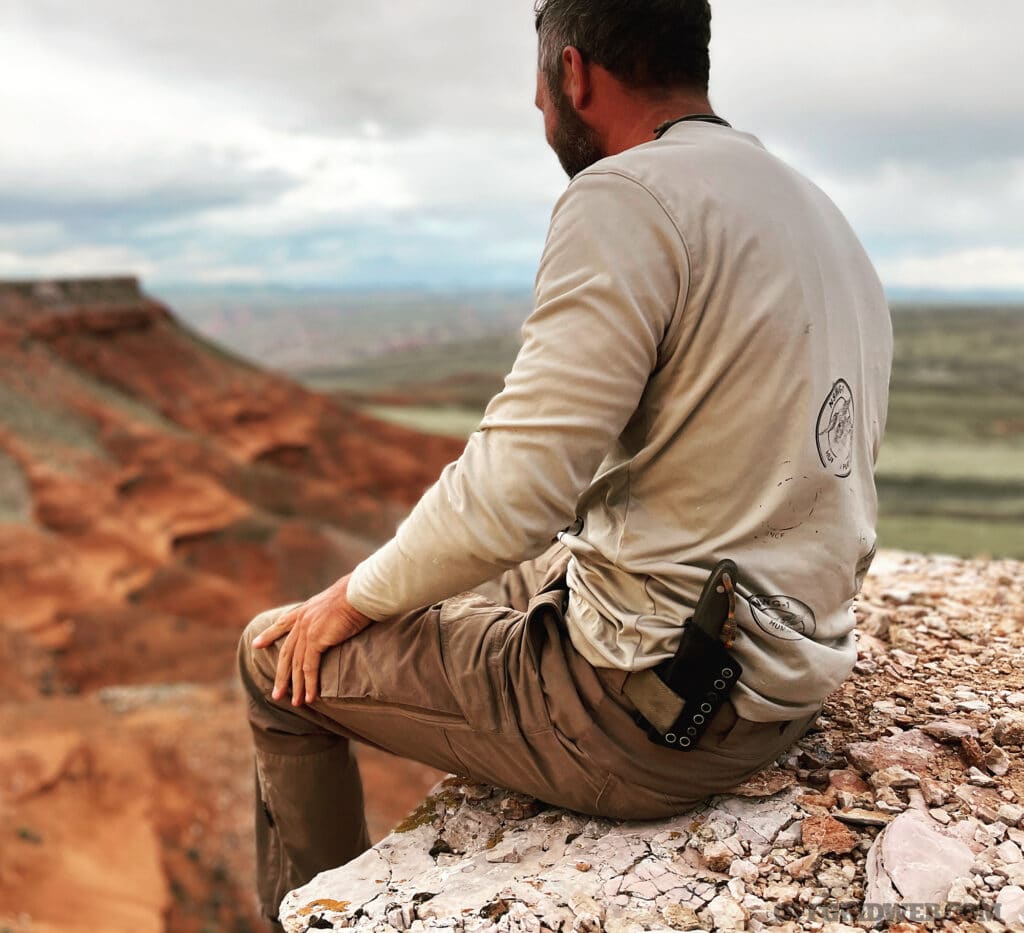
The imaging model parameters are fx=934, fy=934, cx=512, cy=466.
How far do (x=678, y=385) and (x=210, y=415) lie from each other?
75.4 ft

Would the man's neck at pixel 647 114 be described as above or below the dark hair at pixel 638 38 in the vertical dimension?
below

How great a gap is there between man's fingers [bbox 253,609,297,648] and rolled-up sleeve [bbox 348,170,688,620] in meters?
0.58

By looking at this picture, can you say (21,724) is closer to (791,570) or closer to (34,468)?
(34,468)

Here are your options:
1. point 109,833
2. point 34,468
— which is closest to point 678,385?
point 109,833

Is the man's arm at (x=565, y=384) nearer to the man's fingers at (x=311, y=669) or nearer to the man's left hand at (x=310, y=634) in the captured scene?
the man's left hand at (x=310, y=634)

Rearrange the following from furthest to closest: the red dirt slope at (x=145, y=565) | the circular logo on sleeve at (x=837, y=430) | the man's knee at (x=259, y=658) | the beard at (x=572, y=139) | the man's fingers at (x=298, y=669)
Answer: the red dirt slope at (x=145, y=565), the man's knee at (x=259, y=658), the man's fingers at (x=298, y=669), the beard at (x=572, y=139), the circular logo on sleeve at (x=837, y=430)

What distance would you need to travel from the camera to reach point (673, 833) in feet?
6.85

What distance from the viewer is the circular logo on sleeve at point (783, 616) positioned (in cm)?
181

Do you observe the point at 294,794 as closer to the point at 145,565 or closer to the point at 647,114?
the point at 647,114

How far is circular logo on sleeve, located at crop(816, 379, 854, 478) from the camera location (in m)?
1.76

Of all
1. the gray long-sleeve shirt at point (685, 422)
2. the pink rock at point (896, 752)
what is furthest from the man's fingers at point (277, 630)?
the pink rock at point (896, 752)

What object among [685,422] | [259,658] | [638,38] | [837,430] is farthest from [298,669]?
[638,38]

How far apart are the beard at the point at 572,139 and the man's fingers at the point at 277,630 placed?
3.87 feet

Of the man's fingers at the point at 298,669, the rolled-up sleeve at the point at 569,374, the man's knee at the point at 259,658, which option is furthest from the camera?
the man's knee at the point at 259,658
